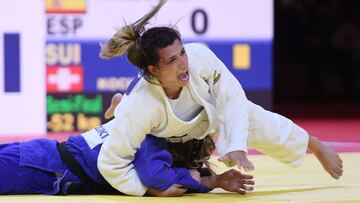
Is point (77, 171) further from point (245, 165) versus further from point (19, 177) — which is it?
point (245, 165)

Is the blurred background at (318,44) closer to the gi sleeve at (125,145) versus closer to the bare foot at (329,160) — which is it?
the bare foot at (329,160)

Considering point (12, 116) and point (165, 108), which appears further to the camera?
point (12, 116)

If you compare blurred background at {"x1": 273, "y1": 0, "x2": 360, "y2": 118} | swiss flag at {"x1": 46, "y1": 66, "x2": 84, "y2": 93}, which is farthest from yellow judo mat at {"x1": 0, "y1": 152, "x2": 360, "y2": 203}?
blurred background at {"x1": 273, "y1": 0, "x2": 360, "y2": 118}

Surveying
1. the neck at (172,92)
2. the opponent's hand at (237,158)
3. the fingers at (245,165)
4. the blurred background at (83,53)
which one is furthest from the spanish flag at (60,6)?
the fingers at (245,165)

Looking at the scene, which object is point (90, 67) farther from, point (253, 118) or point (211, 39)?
point (253, 118)

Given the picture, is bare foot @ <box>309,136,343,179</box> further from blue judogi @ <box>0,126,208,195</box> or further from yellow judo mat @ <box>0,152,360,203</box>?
blue judogi @ <box>0,126,208,195</box>

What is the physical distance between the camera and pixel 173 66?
155 inches

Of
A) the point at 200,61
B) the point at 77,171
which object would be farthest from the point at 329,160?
the point at 77,171

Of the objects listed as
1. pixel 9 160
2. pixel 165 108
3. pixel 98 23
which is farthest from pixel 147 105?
pixel 98 23

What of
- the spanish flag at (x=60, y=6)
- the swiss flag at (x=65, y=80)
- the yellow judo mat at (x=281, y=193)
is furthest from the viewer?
the swiss flag at (x=65, y=80)

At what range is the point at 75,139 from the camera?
13.8ft

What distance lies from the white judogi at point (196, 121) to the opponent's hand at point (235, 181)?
15 centimetres

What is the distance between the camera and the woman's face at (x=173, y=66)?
3.93 meters

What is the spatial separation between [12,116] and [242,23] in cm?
222
